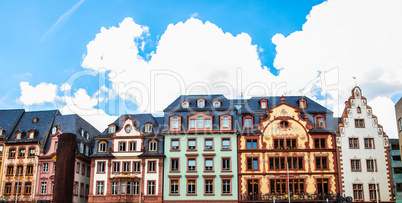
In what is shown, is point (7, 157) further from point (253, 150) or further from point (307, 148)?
point (307, 148)

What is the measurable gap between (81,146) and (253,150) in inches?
1112

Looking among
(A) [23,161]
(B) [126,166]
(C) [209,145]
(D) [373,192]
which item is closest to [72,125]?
(A) [23,161]

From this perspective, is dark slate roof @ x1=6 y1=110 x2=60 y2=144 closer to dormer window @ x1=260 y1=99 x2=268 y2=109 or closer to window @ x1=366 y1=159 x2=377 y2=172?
Answer: dormer window @ x1=260 y1=99 x2=268 y2=109

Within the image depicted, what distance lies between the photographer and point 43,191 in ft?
226

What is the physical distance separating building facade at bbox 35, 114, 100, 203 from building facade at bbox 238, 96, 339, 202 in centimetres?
2592

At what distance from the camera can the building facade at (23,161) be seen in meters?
69.6

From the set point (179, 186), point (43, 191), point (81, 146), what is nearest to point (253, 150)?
point (179, 186)

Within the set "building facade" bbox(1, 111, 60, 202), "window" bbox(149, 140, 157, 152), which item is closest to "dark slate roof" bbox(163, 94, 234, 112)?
"window" bbox(149, 140, 157, 152)

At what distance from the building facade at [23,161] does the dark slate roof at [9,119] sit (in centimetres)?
→ 84

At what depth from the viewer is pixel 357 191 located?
63844 millimetres

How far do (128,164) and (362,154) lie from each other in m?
35.4

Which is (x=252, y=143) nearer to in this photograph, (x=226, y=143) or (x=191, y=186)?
(x=226, y=143)

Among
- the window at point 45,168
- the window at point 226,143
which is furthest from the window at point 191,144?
the window at point 45,168

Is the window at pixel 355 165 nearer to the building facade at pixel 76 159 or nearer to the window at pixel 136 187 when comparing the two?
the window at pixel 136 187
